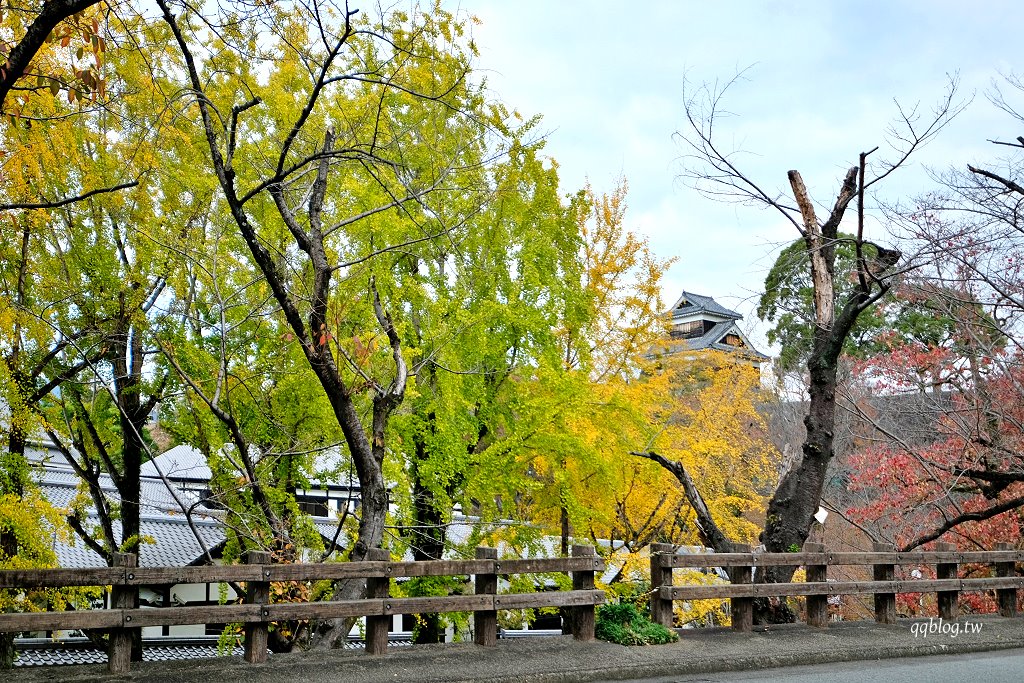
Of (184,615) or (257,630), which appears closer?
(184,615)

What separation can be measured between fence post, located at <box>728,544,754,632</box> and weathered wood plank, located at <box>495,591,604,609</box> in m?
1.85

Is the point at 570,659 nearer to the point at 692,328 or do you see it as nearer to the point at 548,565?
the point at 548,565

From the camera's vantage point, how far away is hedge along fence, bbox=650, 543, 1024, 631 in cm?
866

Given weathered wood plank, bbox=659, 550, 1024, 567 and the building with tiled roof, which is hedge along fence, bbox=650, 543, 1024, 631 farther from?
the building with tiled roof

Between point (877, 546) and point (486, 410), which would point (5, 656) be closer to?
point (486, 410)

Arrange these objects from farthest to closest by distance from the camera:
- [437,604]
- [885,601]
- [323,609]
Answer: [885,601] → [437,604] → [323,609]

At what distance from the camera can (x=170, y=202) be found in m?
11.1

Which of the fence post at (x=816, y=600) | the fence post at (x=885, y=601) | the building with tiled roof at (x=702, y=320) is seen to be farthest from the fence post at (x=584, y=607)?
the building with tiled roof at (x=702, y=320)

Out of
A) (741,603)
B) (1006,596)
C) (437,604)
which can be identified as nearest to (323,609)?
(437,604)

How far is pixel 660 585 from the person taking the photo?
877 centimetres

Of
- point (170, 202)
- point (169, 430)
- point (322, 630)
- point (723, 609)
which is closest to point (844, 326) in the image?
point (322, 630)

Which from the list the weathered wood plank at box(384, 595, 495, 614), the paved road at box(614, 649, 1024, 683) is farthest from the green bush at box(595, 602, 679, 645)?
the weathered wood plank at box(384, 595, 495, 614)

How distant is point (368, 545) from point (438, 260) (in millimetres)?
6177

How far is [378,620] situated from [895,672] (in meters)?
4.98
